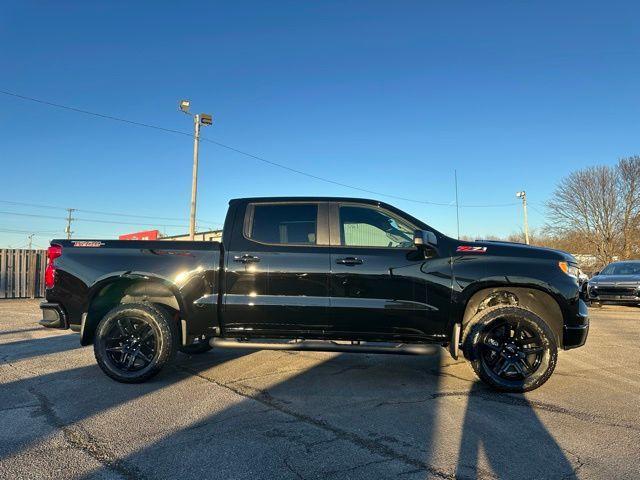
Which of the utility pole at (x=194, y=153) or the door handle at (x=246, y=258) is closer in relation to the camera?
the door handle at (x=246, y=258)

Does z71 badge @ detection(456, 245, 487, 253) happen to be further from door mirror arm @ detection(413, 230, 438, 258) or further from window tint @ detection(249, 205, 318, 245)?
window tint @ detection(249, 205, 318, 245)

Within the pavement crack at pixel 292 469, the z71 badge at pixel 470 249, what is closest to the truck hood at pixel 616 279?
the z71 badge at pixel 470 249

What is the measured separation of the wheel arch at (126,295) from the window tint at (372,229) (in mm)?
1998

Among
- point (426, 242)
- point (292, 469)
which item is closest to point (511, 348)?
point (426, 242)

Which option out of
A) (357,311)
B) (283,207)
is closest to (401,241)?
(357,311)

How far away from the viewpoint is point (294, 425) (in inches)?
153

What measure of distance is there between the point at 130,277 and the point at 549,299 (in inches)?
180

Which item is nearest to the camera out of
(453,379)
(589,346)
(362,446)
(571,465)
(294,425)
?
(571,465)

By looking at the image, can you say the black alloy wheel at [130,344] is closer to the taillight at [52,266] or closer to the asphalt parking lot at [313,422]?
the asphalt parking lot at [313,422]

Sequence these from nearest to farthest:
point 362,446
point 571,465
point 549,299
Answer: point 571,465 → point 362,446 → point 549,299

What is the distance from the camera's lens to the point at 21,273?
55.2 feet

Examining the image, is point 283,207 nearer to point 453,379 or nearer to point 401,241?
point 401,241

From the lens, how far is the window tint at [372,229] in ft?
16.9

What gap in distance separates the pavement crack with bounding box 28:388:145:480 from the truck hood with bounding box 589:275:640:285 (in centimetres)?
1475
